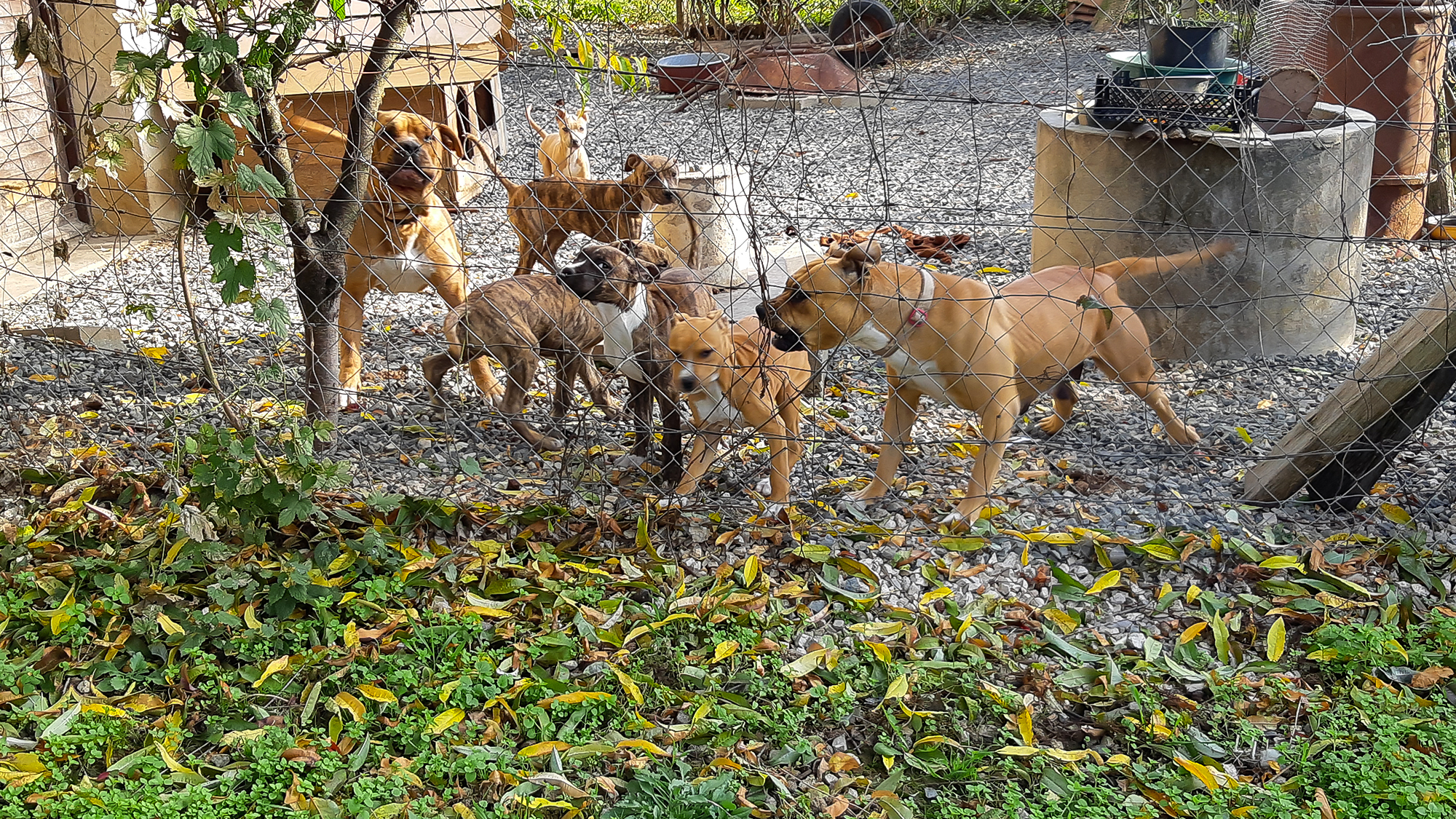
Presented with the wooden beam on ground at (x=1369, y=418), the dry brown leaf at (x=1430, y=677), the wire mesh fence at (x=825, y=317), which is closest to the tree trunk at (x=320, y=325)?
the wire mesh fence at (x=825, y=317)

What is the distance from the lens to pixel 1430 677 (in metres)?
2.73

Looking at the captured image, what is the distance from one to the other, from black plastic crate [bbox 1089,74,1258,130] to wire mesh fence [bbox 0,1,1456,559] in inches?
0.9

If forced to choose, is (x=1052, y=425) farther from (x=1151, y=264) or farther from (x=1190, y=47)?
(x=1190, y=47)

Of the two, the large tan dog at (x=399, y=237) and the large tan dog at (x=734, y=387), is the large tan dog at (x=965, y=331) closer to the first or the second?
the large tan dog at (x=734, y=387)

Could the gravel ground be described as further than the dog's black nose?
Yes

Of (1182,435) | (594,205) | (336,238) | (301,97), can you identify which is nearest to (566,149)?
(594,205)

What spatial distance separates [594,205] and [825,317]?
2.36 m

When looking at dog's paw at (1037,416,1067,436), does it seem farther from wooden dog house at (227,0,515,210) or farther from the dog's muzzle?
wooden dog house at (227,0,515,210)

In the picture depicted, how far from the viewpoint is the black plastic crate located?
429 centimetres

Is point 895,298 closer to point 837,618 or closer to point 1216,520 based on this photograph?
point 837,618

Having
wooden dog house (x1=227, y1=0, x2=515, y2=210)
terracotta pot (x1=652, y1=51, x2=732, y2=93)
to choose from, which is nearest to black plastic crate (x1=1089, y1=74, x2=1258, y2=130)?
wooden dog house (x1=227, y1=0, x2=515, y2=210)

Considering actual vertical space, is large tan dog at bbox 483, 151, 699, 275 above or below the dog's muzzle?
above

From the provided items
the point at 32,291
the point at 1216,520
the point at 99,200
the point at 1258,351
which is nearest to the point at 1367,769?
the point at 1216,520

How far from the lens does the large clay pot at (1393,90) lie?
5.76 metres
